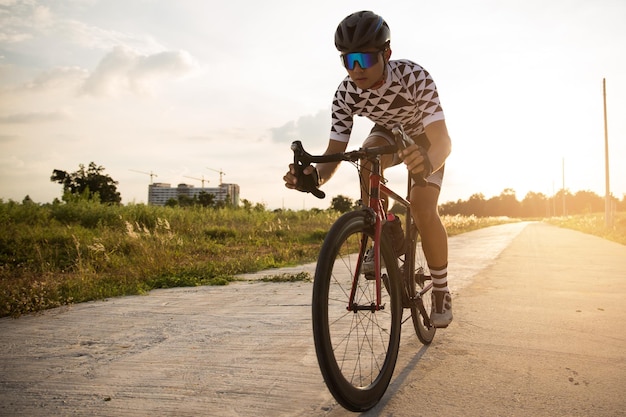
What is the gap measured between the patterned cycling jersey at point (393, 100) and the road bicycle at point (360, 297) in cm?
58

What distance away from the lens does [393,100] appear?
3270 millimetres

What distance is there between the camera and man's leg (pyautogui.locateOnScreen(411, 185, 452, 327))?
3.29 meters

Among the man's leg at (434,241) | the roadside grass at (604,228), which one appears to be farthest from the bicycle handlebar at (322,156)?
the roadside grass at (604,228)

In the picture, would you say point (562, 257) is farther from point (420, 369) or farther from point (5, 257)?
point (5, 257)

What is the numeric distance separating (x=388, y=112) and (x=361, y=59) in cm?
53

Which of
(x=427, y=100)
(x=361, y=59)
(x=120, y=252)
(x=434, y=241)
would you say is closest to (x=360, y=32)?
(x=361, y=59)

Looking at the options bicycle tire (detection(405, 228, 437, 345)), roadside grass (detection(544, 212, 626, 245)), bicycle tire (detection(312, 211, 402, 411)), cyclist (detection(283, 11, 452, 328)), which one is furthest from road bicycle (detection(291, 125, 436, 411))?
roadside grass (detection(544, 212, 626, 245))

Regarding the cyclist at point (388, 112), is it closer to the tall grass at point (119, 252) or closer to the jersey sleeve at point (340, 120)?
the jersey sleeve at point (340, 120)

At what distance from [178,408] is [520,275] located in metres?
6.59

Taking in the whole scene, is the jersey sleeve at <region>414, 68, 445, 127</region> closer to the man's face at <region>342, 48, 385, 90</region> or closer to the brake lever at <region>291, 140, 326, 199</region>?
the man's face at <region>342, 48, 385, 90</region>

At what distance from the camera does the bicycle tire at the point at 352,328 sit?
7.06 feet

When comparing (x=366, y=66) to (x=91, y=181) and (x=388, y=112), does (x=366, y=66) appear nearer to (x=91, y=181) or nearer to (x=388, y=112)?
(x=388, y=112)

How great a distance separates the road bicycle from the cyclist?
23cm

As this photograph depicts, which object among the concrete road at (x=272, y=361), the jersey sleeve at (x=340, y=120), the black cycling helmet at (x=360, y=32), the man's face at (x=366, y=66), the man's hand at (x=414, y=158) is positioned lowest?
the concrete road at (x=272, y=361)
